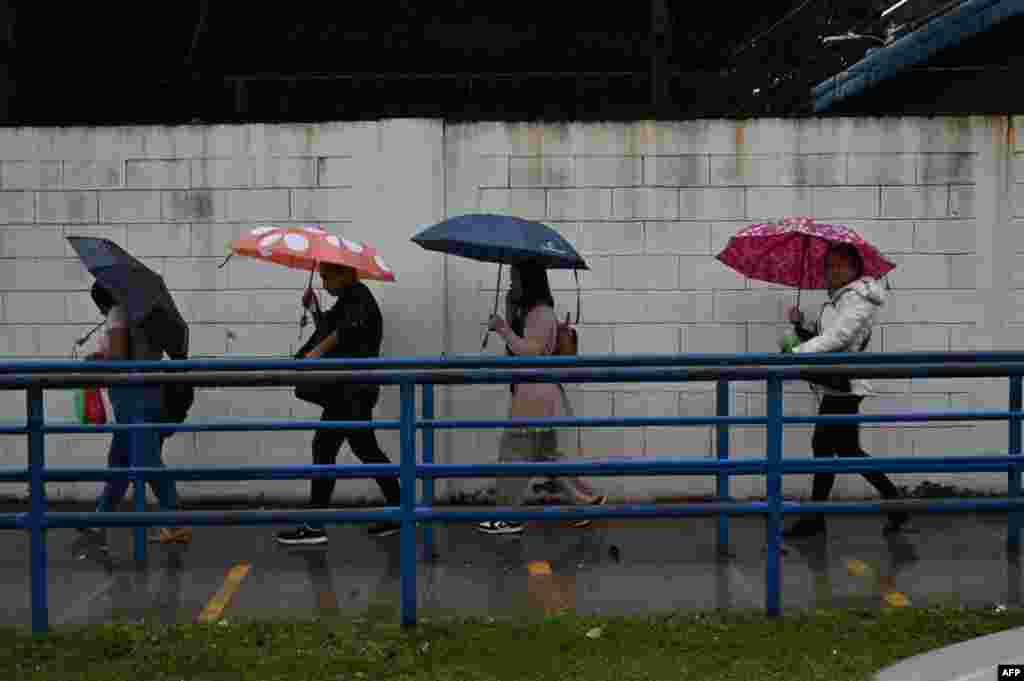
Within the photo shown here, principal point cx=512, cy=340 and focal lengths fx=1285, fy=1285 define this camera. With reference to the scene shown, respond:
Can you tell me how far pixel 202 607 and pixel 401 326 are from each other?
3293 mm

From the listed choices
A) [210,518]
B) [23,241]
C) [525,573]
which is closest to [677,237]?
[525,573]

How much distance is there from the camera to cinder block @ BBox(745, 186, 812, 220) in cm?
895

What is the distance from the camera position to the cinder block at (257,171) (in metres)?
8.99

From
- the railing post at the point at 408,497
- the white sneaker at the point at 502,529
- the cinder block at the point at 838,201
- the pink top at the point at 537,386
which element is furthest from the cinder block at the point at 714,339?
the railing post at the point at 408,497

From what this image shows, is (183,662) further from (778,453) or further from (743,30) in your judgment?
(743,30)

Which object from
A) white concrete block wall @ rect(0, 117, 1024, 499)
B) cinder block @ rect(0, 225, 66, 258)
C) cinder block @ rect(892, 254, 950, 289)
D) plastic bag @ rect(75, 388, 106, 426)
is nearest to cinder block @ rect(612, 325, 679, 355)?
white concrete block wall @ rect(0, 117, 1024, 499)

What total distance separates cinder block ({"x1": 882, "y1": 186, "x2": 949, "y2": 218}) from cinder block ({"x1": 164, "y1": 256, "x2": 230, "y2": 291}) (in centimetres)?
436

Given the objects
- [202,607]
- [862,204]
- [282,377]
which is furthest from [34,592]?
[862,204]

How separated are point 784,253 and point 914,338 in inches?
53.7

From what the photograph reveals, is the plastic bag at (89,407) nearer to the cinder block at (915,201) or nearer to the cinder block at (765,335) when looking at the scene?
the cinder block at (765,335)

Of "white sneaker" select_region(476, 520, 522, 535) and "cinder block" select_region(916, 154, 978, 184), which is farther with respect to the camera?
"cinder block" select_region(916, 154, 978, 184)

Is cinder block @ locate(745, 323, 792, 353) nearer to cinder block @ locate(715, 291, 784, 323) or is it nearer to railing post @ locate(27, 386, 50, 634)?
cinder block @ locate(715, 291, 784, 323)

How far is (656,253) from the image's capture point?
354 inches

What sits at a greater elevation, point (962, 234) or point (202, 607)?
point (962, 234)
